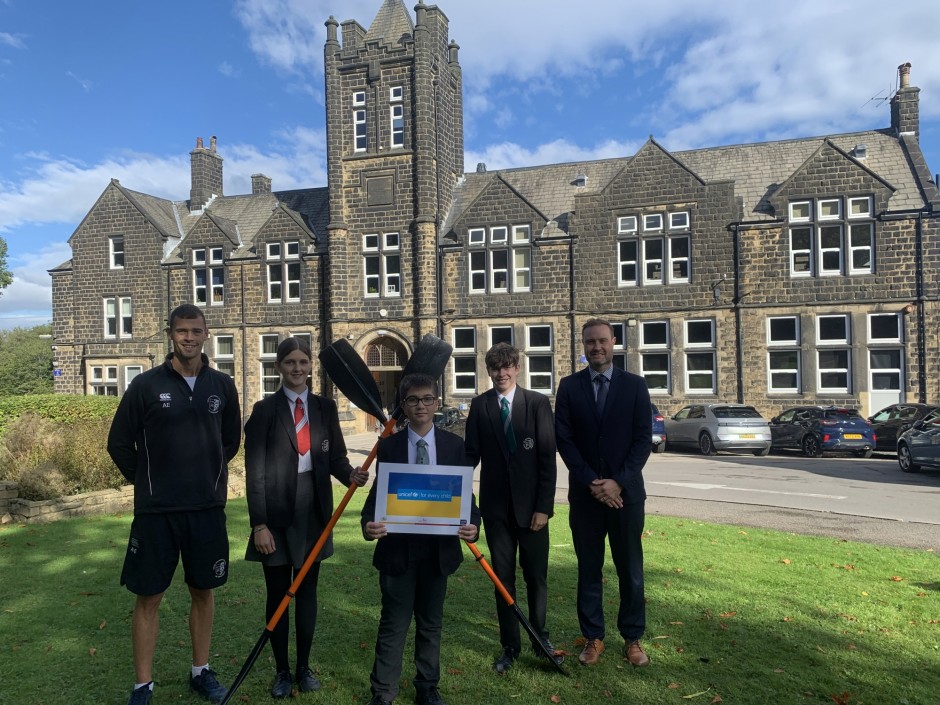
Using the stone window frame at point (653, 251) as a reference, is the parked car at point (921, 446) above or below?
below

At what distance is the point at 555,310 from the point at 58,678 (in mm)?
22710

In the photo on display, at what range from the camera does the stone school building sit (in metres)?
23.6

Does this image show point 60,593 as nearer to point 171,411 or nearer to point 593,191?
point 171,411

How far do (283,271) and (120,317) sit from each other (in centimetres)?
849

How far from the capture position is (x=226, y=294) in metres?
30.8

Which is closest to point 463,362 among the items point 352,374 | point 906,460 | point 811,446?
point 811,446

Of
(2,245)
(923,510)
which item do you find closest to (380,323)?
(923,510)

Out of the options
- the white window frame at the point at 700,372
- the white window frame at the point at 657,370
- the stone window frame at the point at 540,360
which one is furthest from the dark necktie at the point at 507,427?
the stone window frame at the point at 540,360

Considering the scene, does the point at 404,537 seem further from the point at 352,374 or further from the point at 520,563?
the point at 352,374

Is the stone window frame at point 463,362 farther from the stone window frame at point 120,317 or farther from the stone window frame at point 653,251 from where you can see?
the stone window frame at point 120,317

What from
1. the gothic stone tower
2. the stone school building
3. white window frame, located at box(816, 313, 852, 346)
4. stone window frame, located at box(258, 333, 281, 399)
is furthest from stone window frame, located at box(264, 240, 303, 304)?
white window frame, located at box(816, 313, 852, 346)

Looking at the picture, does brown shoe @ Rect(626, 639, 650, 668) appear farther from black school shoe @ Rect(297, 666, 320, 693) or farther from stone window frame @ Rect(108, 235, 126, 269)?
stone window frame @ Rect(108, 235, 126, 269)

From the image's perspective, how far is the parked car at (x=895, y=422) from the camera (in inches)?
725

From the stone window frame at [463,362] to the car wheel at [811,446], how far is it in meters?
12.0
